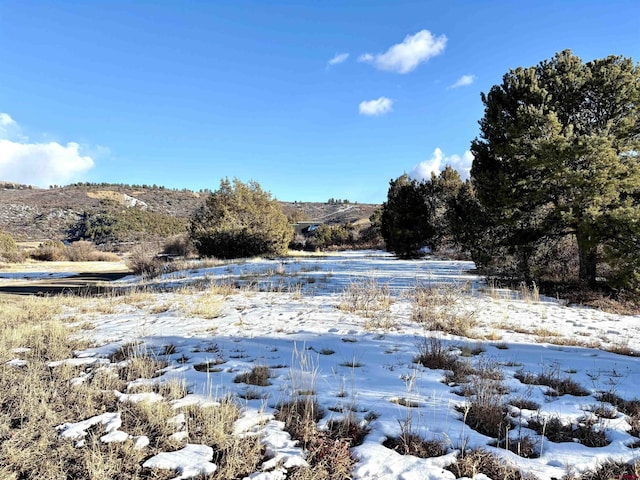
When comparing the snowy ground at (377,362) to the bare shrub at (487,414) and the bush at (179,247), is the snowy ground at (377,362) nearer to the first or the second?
the bare shrub at (487,414)

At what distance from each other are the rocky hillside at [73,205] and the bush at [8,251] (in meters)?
24.0

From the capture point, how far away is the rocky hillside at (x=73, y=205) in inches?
2024

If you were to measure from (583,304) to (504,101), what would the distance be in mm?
5986

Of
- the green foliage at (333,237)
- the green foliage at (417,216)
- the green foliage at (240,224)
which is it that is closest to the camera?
the green foliage at (240,224)

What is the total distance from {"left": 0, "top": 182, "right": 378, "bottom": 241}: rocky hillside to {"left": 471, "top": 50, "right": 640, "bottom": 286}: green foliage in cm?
4998

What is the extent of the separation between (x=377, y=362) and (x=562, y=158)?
297 inches

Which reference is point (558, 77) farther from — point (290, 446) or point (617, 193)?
point (290, 446)

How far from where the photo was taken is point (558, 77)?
924cm

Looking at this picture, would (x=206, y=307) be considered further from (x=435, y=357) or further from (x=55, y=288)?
(x=55, y=288)

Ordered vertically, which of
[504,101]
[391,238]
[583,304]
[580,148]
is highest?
[504,101]

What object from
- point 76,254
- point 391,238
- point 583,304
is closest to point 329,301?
point 583,304

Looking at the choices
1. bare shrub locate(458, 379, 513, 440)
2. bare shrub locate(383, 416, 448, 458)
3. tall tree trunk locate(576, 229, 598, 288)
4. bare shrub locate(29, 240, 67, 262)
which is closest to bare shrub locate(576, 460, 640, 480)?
bare shrub locate(458, 379, 513, 440)

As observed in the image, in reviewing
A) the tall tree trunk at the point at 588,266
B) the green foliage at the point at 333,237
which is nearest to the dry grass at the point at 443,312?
the tall tree trunk at the point at 588,266

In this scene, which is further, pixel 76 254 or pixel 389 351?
pixel 76 254
